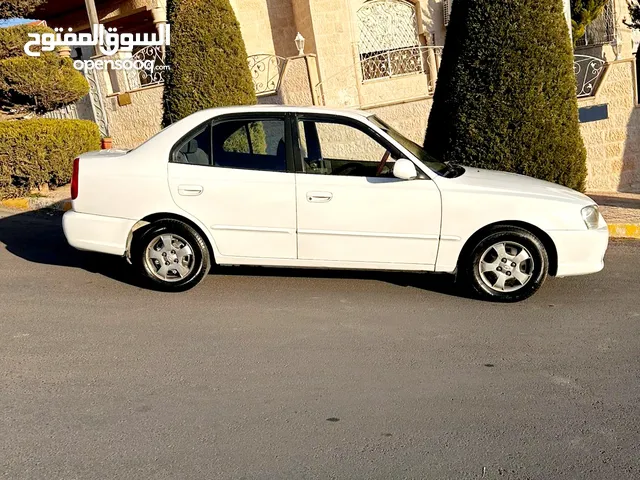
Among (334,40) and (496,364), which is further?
(334,40)

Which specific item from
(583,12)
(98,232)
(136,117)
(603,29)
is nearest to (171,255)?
(98,232)

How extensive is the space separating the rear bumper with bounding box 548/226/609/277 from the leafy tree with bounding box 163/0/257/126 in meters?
6.02

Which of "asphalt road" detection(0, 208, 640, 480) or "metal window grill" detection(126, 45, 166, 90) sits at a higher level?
"metal window grill" detection(126, 45, 166, 90)

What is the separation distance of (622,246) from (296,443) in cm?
567

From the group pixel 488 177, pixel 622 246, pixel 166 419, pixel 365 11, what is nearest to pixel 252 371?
pixel 166 419

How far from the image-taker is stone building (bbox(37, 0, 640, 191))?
10.7m

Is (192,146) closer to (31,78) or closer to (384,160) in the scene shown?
(384,160)

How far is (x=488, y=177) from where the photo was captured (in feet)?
19.8

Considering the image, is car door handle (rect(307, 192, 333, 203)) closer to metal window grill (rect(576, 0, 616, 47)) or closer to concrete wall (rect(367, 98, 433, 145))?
concrete wall (rect(367, 98, 433, 145))

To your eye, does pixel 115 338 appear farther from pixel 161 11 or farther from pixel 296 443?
pixel 161 11

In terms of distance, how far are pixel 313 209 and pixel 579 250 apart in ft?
7.47

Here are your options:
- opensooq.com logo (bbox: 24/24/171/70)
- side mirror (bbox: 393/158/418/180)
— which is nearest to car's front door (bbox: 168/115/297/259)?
side mirror (bbox: 393/158/418/180)

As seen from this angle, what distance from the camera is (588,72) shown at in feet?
35.3

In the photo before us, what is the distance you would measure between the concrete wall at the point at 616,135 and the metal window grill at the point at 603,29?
10387mm
